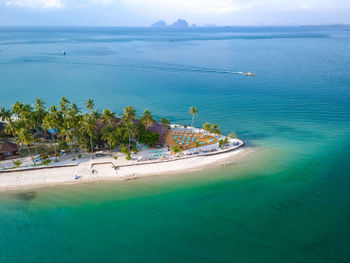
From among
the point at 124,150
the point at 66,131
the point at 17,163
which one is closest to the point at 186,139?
the point at 124,150

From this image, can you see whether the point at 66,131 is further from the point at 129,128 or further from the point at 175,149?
the point at 175,149

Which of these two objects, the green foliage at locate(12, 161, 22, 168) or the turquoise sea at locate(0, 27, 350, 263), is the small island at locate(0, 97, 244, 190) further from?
the turquoise sea at locate(0, 27, 350, 263)

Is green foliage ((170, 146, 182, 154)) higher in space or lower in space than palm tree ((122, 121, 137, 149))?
lower

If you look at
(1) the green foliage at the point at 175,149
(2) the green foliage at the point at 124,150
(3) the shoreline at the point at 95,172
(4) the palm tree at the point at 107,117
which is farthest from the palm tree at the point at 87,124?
(1) the green foliage at the point at 175,149

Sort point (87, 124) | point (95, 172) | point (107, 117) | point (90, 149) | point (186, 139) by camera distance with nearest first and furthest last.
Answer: point (95, 172) → point (87, 124) → point (107, 117) → point (90, 149) → point (186, 139)

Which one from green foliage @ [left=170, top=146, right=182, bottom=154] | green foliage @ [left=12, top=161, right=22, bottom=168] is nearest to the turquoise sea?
green foliage @ [left=170, top=146, right=182, bottom=154]

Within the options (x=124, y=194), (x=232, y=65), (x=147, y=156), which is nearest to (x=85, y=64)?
(x=232, y=65)

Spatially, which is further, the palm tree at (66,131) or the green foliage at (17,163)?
the palm tree at (66,131)

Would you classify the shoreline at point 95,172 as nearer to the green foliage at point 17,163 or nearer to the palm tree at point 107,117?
the green foliage at point 17,163
